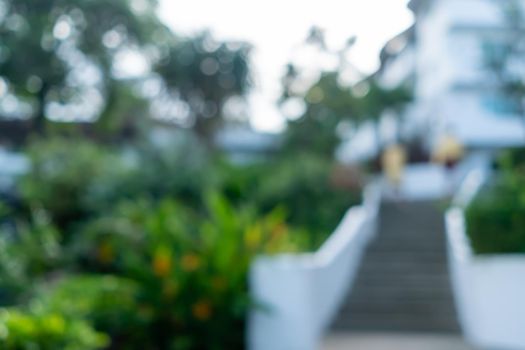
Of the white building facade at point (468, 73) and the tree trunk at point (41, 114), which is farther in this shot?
the tree trunk at point (41, 114)

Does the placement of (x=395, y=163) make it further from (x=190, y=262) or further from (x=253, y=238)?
(x=190, y=262)

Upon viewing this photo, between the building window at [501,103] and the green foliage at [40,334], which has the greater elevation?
the building window at [501,103]

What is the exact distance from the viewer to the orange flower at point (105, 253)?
7.69 m

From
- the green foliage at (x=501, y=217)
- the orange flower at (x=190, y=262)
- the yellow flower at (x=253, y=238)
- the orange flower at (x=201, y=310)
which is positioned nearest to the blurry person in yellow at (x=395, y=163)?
the green foliage at (x=501, y=217)

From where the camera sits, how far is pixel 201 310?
610 cm

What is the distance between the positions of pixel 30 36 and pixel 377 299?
27.4 ft

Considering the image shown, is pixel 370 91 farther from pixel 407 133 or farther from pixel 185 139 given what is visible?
pixel 185 139

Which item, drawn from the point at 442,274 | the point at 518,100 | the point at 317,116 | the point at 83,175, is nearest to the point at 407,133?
the point at 317,116

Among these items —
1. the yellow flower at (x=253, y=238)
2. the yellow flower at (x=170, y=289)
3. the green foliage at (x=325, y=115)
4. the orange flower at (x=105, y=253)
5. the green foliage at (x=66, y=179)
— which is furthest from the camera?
the green foliage at (x=325, y=115)

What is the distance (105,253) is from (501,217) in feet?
14.6

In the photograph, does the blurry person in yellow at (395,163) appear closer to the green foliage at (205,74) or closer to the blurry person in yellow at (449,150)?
the blurry person in yellow at (449,150)

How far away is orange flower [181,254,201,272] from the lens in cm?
624

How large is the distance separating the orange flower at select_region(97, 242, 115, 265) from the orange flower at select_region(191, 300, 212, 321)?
193cm

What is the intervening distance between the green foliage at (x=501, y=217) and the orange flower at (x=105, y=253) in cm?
403
